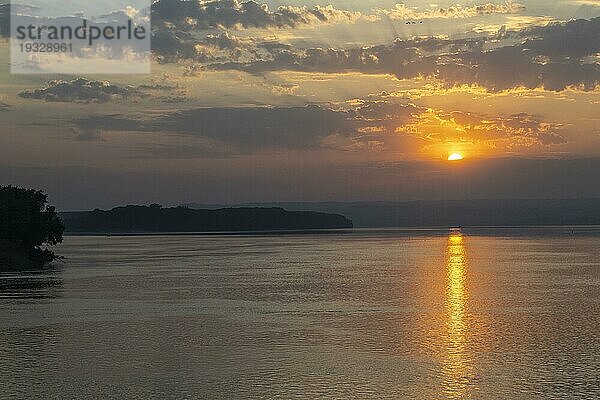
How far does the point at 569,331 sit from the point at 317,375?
735 inches

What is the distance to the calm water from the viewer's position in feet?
99.6

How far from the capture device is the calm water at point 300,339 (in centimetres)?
3036

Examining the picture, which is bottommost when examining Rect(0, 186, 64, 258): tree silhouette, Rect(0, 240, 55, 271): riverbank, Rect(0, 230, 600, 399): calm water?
Rect(0, 230, 600, 399): calm water

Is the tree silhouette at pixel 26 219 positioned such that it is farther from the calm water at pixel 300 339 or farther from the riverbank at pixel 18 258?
the calm water at pixel 300 339

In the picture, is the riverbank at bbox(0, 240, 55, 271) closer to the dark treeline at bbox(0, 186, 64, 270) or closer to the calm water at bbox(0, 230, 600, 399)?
the dark treeline at bbox(0, 186, 64, 270)

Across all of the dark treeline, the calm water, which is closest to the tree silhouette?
the dark treeline

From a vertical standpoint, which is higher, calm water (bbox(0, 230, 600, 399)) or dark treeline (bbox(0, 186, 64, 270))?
dark treeline (bbox(0, 186, 64, 270))

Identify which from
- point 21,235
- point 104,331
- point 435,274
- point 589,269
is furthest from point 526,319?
point 21,235

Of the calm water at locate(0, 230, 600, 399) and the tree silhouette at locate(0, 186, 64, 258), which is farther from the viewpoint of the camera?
the tree silhouette at locate(0, 186, 64, 258)

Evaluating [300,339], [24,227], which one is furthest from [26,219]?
[300,339]

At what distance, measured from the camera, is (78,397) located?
2873 centimetres

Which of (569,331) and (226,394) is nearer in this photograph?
(226,394)

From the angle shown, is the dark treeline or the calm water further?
the dark treeline

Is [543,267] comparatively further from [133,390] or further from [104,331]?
[133,390]
